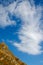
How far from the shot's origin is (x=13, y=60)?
49.3m

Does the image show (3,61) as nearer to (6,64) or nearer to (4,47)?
(6,64)

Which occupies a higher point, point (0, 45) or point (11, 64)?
point (0, 45)

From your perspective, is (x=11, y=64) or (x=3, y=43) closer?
(x=11, y=64)

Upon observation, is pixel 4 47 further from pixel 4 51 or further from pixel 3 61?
pixel 3 61

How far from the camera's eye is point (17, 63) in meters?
50.3

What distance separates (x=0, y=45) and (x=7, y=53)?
255 cm

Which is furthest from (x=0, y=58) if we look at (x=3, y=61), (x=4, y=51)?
(x=4, y=51)

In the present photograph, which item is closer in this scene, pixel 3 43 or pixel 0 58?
pixel 0 58

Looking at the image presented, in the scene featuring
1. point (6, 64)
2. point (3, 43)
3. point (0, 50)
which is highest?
point (3, 43)

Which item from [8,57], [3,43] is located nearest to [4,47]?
[3,43]

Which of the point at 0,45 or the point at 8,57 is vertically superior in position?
the point at 0,45

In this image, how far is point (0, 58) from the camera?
4731 cm

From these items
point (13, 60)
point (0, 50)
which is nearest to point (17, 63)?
point (13, 60)

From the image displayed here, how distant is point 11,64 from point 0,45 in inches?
254
